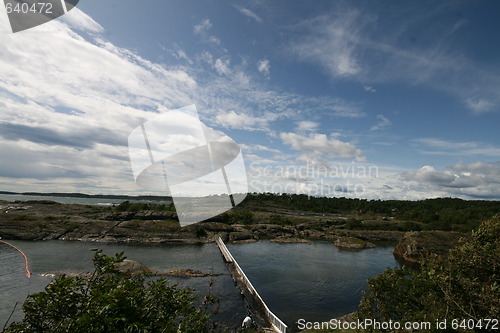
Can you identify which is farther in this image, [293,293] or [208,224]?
[208,224]

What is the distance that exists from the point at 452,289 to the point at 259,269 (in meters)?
34.4

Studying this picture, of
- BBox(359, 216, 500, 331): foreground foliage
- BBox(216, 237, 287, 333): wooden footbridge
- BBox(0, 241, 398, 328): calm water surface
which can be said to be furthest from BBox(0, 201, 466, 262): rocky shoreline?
BBox(359, 216, 500, 331): foreground foliage

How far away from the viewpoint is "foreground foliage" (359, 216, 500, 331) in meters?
8.88

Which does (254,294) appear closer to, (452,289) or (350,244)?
(452,289)

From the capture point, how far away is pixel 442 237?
190 ft

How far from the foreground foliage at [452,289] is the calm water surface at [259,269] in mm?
15143

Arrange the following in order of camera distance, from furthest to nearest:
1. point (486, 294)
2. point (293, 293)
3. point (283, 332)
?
point (293, 293) → point (283, 332) → point (486, 294)

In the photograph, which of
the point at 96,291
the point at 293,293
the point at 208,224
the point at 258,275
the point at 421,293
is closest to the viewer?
the point at 96,291

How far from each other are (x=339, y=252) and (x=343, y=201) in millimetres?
141769

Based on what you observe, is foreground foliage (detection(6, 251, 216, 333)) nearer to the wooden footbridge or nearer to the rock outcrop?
the wooden footbridge

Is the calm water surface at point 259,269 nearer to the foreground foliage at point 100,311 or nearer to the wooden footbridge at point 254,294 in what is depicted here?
the wooden footbridge at point 254,294

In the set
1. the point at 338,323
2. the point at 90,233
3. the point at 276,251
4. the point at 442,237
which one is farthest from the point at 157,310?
the point at 442,237

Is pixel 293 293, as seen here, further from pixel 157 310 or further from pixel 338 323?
pixel 157 310

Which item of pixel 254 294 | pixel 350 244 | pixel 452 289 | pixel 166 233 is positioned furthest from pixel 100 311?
pixel 350 244
